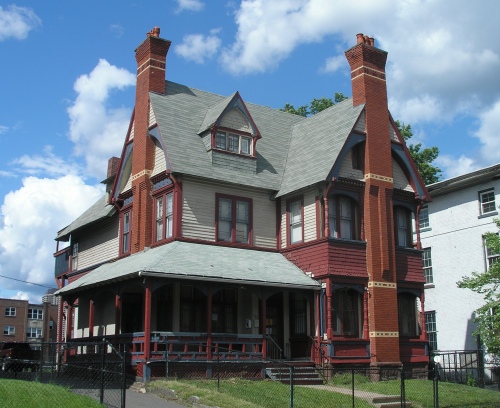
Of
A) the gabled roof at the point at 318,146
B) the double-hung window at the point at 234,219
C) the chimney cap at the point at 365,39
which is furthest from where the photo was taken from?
the chimney cap at the point at 365,39

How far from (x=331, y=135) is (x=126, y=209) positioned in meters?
9.59

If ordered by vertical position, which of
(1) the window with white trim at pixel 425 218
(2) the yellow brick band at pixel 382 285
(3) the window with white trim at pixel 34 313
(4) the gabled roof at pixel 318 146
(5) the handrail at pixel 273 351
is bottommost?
(5) the handrail at pixel 273 351

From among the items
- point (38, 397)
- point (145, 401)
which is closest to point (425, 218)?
point (145, 401)

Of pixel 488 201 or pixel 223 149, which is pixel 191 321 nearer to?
pixel 223 149

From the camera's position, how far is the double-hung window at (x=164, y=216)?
88.6ft

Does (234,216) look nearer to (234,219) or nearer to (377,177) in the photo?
(234,219)

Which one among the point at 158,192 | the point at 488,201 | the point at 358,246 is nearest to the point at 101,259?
the point at 158,192

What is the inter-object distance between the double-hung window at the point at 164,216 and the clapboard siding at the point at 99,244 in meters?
4.72

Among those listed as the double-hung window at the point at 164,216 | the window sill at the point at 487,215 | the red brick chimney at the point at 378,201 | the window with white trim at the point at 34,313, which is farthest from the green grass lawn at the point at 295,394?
the window with white trim at the point at 34,313

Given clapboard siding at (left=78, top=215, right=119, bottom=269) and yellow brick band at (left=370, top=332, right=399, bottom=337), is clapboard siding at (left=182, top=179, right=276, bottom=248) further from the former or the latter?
clapboard siding at (left=78, top=215, right=119, bottom=269)

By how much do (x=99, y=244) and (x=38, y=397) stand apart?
19.2 metres

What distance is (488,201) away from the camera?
1320 inches

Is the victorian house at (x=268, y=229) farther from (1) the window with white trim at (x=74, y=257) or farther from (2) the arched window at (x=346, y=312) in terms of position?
(1) the window with white trim at (x=74, y=257)

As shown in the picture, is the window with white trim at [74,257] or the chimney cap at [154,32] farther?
the window with white trim at [74,257]
